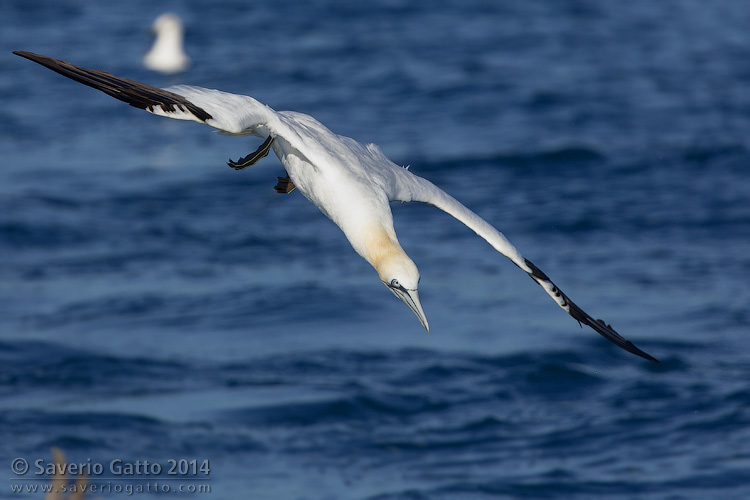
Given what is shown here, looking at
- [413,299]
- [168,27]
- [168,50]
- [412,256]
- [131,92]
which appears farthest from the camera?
[168,27]

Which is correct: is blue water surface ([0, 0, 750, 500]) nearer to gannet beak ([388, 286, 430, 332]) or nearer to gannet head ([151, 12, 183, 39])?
gannet head ([151, 12, 183, 39])

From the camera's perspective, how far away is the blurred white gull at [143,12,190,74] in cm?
2792

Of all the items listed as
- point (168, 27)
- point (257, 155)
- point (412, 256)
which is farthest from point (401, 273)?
point (168, 27)

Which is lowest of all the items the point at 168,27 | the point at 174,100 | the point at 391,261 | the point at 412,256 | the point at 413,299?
the point at 413,299

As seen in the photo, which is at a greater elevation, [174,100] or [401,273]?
[174,100]

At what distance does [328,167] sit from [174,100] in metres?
1.31

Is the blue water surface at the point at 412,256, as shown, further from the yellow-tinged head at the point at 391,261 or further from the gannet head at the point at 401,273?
the yellow-tinged head at the point at 391,261

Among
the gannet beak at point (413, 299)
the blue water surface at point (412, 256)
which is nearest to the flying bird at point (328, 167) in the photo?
the gannet beak at point (413, 299)

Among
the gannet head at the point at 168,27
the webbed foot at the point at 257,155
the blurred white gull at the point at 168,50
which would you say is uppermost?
the gannet head at the point at 168,27

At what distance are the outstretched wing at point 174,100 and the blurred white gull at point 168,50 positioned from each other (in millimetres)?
20318

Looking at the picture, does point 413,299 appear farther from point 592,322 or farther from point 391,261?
point 592,322

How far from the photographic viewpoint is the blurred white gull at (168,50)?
27.9 metres

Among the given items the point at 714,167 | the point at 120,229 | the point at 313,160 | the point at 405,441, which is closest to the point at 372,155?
the point at 313,160

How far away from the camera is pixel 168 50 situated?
1094 inches
